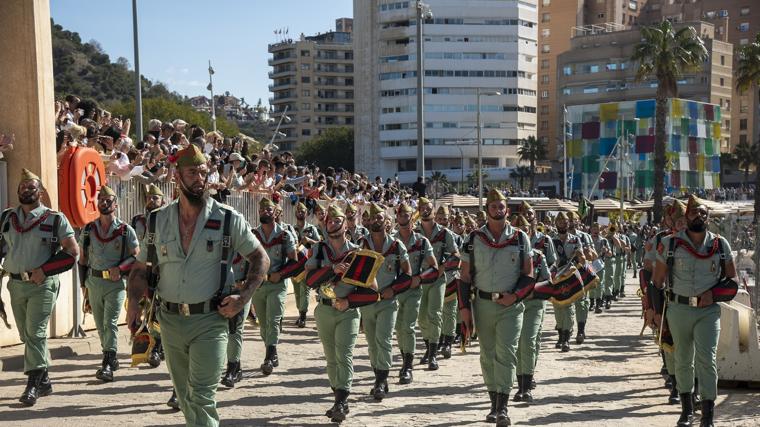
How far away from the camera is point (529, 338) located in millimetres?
10562

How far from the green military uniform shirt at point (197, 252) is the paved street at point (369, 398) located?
315 cm

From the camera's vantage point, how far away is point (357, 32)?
128125 millimetres

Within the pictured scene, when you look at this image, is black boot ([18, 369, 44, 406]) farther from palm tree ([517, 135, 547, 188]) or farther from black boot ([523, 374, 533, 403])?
palm tree ([517, 135, 547, 188])

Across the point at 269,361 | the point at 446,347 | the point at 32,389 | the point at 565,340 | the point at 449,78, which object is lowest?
the point at 565,340

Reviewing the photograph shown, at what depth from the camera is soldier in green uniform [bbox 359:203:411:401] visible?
10359mm

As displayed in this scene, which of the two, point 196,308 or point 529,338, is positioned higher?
point 196,308

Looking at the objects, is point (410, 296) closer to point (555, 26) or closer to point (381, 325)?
point (381, 325)

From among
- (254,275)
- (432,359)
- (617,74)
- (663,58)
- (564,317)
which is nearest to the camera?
(254,275)

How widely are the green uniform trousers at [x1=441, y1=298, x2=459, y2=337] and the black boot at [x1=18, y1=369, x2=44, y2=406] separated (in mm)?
6085

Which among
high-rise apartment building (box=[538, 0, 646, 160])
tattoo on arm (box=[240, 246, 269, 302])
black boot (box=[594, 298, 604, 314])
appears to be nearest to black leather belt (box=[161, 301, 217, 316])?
tattoo on arm (box=[240, 246, 269, 302])

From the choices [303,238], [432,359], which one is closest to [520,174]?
[303,238]

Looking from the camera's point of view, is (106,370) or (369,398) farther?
(106,370)

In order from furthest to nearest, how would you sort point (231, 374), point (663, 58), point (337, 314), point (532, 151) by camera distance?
point (532, 151) < point (663, 58) < point (231, 374) < point (337, 314)

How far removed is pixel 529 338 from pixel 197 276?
5.28 meters
